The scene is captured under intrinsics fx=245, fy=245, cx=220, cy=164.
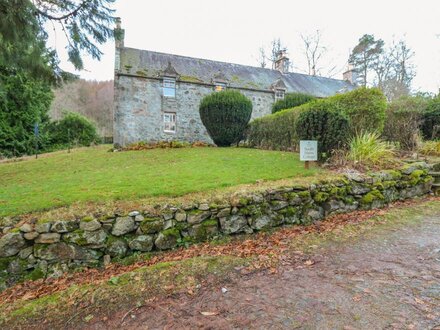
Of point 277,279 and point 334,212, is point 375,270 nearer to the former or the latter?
point 277,279

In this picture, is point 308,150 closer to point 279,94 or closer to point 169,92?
point 169,92

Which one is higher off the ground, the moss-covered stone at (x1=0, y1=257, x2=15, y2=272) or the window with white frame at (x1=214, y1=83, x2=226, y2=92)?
the window with white frame at (x1=214, y1=83, x2=226, y2=92)

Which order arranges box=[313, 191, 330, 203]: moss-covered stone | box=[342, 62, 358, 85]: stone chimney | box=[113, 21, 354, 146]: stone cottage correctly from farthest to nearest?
1. box=[342, 62, 358, 85]: stone chimney
2. box=[113, 21, 354, 146]: stone cottage
3. box=[313, 191, 330, 203]: moss-covered stone

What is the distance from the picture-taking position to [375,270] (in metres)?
2.83

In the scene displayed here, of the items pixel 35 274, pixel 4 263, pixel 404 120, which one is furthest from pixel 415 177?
pixel 4 263

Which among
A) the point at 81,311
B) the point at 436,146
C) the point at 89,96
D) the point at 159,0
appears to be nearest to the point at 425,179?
the point at 436,146

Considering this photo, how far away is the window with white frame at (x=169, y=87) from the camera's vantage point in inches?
611

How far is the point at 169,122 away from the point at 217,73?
5315 millimetres

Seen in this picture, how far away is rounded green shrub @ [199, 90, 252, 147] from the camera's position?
12438 mm

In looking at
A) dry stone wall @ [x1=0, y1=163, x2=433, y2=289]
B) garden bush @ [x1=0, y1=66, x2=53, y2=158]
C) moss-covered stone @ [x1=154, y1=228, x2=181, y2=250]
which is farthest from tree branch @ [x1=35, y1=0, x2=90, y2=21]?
garden bush @ [x1=0, y1=66, x2=53, y2=158]

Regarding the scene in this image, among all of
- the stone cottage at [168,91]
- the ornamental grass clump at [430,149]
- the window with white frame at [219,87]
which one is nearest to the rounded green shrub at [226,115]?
the stone cottage at [168,91]

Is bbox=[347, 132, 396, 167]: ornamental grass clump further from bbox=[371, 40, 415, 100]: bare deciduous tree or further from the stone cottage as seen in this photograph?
bbox=[371, 40, 415, 100]: bare deciduous tree

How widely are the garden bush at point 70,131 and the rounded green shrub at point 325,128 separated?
1895cm

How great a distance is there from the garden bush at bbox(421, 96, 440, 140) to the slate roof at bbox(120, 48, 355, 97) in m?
10.9
